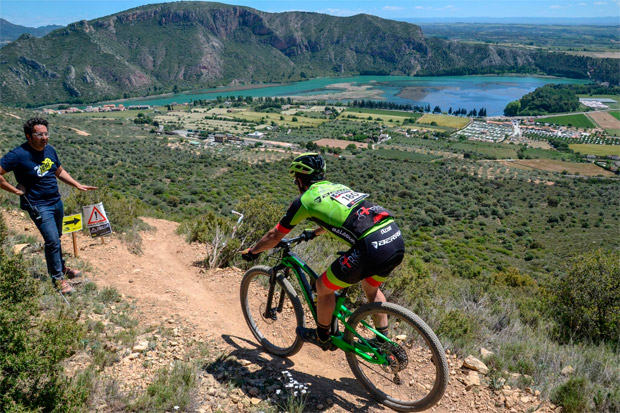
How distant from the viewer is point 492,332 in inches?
191

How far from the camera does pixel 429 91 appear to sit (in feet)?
545

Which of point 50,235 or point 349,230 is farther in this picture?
point 50,235

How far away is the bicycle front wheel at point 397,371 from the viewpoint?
10.3 feet

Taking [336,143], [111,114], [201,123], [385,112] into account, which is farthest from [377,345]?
[385,112]

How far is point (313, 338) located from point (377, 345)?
64 cm

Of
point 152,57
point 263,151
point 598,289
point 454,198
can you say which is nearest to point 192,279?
point 598,289

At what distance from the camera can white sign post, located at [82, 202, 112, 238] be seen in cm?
648

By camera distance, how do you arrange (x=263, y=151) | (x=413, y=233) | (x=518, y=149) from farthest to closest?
(x=518, y=149) < (x=263, y=151) < (x=413, y=233)

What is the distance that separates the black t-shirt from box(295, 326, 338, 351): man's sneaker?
3575 millimetres

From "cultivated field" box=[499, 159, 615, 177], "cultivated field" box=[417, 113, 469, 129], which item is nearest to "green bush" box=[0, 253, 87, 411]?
"cultivated field" box=[499, 159, 615, 177]

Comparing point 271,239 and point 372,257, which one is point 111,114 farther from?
point 372,257

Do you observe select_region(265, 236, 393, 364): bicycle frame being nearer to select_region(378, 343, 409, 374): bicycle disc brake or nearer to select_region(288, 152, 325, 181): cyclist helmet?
select_region(378, 343, 409, 374): bicycle disc brake

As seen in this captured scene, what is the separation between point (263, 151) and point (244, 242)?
58.0m

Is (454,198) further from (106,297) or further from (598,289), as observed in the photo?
(106,297)
